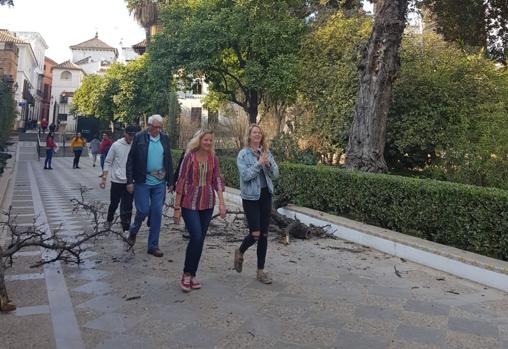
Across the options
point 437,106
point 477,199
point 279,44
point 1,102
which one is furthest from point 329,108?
point 1,102

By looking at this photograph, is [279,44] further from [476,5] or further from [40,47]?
[40,47]

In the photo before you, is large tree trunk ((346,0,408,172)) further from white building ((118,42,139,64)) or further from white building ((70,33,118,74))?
white building ((70,33,118,74))

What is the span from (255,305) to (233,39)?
15.0 metres

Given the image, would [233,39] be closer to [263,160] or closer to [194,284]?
[263,160]

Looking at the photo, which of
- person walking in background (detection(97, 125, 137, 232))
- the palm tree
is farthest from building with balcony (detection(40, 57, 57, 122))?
person walking in background (detection(97, 125, 137, 232))

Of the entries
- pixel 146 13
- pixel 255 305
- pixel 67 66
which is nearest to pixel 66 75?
pixel 67 66

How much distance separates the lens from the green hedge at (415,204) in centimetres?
532

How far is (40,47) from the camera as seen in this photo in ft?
255

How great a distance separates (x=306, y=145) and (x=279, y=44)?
18.5ft

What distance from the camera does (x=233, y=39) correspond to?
17.9 meters

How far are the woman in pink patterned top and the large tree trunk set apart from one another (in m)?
5.15

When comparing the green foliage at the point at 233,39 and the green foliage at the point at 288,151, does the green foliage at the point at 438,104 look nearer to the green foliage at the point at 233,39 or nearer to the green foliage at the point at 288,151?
the green foliage at the point at 288,151

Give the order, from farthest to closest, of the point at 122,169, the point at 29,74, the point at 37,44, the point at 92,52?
the point at 92,52 < the point at 37,44 < the point at 29,74 < the point at 122,169

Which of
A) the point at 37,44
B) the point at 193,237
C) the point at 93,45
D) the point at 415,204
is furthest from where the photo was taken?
the point at 93,45
